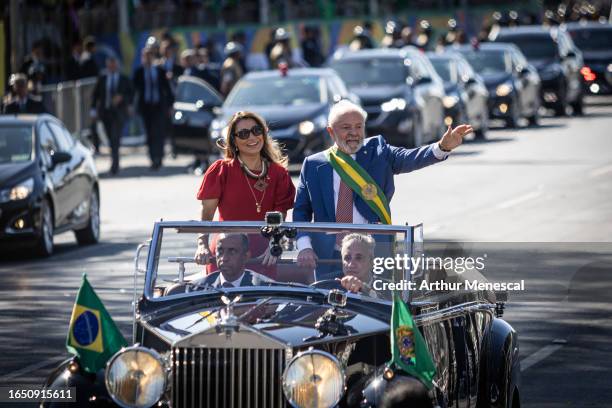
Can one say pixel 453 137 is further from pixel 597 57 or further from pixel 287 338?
pixel 597 57

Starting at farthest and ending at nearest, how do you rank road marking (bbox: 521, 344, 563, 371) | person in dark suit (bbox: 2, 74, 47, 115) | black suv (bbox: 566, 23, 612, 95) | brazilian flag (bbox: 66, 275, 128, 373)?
black suv (bbox: 566, 23, 612, 95) → person in dark suit (bbox: 2, 74, 47, 115) → road marking (bbox: 521, 344, 563, 371) → brazilian flag (bbox: 66, 275, 128, 373)

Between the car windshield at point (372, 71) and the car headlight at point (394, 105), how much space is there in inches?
29.1

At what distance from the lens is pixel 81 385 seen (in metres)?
7.07

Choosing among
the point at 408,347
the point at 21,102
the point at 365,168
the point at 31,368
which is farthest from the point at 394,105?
the point at 408,347

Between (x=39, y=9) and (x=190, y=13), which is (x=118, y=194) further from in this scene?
(x=190, y=13)

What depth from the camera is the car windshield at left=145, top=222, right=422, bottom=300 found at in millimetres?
7633

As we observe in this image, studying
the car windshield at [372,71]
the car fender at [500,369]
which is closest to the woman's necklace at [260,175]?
the car fender at [500,369]

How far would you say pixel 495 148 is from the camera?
3177cm

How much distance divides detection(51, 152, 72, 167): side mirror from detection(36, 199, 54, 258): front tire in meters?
0.49

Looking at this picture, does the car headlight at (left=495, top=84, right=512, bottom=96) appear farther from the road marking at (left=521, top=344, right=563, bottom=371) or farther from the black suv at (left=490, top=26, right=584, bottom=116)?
the road marking at (left=521, top=344, right=563, bottom=371)

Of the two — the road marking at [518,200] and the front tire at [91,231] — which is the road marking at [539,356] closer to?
the front tire at [91,231]

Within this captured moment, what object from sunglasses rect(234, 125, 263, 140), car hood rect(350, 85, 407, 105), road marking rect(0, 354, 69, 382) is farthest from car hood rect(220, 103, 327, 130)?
sunglasses rect(234, 125, 263, 140)

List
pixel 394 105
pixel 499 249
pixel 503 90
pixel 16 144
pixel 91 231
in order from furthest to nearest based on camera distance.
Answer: pixel 503 90
pixel 394 105
pixel 91 231
pixel 16 144
pixel 499 249

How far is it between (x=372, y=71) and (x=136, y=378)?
24.7 meters
